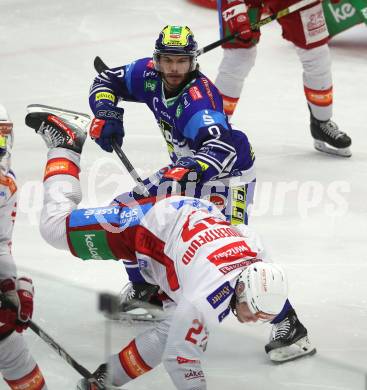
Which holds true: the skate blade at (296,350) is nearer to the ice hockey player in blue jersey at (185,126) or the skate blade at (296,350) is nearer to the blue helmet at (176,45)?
the ice hockey player in blue jersey at (185,126)

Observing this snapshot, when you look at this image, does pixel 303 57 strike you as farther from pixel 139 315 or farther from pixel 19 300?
pixel 19 300

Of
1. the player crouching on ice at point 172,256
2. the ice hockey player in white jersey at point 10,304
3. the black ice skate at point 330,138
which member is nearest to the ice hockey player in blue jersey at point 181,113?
the player crouching on ice at point 172,256

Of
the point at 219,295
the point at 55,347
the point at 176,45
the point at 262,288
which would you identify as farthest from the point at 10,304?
the point at 176,45

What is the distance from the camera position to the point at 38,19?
746 cm

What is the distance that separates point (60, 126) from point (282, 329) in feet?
3.41

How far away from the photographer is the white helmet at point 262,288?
2.65 metres

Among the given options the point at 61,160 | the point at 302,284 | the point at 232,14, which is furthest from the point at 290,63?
the point at 61,160

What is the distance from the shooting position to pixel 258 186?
5074 mm

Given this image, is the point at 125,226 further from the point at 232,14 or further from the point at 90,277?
the point at 232,14

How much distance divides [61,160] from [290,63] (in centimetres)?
389

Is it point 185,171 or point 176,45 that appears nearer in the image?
point 185,171

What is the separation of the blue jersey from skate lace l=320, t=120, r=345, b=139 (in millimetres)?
1545

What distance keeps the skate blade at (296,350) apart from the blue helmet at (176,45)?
1.13 metres

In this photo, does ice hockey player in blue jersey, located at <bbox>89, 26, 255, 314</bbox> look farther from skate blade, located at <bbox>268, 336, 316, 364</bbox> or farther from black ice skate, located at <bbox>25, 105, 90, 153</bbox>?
skate blade, located at <bbox>268, 336, 316, 364</bbox>
